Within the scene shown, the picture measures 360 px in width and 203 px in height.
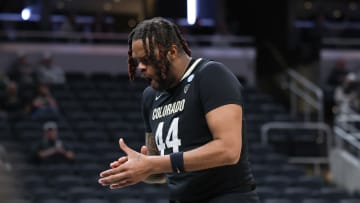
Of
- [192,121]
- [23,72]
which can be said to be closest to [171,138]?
[192,121]

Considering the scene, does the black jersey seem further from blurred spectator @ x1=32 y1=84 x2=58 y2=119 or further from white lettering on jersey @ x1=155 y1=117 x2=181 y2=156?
blurred spectator @ x1=32 y1=84 x2=58 y2=119

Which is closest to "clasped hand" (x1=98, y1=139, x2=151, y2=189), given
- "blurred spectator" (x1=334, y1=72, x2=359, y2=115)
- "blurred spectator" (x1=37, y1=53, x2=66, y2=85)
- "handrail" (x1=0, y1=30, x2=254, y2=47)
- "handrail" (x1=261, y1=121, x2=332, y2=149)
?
"handrail" (x1=261, y1=121, x2=332, y2=149)

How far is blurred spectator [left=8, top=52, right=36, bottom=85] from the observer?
1610 cm

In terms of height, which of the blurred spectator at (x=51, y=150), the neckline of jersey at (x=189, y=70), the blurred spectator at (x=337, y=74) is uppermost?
the neckline of jersey at (x=189, y=70)

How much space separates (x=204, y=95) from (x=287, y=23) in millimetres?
16926

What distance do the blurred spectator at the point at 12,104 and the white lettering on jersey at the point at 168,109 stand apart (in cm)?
1083

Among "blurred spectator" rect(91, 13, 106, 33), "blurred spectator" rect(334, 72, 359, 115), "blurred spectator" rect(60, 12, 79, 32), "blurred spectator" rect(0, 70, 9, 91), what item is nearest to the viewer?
"blurred spectator" rect(0, 70, 9, 91)

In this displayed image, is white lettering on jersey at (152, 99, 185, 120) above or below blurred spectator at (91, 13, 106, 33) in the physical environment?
above

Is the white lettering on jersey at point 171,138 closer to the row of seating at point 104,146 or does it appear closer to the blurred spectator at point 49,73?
the row of seating at point 104,146

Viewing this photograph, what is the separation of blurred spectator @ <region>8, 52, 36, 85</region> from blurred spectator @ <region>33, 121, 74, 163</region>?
147 inches

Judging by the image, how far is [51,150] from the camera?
1225 centimetres

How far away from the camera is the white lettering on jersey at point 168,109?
11.6ft

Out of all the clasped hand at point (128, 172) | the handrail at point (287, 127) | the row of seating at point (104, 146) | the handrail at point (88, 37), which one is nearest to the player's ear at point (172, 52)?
the clasped hand at point (128, 172)

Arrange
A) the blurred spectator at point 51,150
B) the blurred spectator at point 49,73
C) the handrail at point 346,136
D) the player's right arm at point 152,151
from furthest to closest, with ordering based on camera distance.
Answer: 1. the blurred spectator at point 49,73
2. the handrail at point 346,136
3. the blurred spectator at point 51,150
4. the player's right arm at point 152,151
